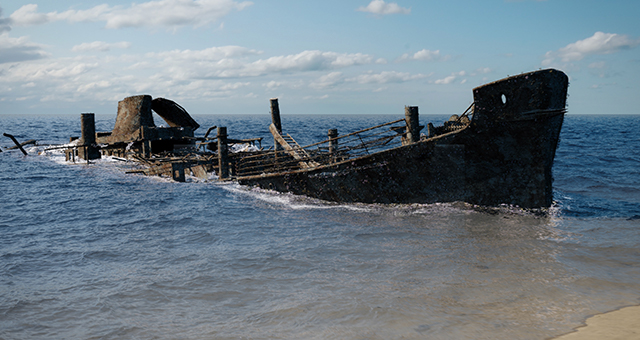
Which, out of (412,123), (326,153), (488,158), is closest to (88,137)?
(326,153)

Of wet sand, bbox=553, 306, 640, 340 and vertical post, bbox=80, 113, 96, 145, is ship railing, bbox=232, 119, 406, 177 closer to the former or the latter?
wet sand, bbox=553, 306, 640, 340

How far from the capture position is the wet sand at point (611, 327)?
5.51 m

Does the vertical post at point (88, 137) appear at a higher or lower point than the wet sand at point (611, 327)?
higher

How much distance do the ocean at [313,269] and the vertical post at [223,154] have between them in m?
3.05

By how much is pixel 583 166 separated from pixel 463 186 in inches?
568

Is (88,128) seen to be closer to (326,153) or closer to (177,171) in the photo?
(177,171)

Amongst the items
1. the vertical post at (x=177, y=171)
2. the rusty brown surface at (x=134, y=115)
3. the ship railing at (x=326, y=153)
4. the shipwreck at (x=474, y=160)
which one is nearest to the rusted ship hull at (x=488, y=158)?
the shipwreck at (x=474, y=160)

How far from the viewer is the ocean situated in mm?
6078

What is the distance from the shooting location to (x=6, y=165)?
26.9 metres

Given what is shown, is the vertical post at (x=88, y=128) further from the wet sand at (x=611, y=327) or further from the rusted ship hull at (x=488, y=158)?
the wet sand at (x=611, y=327)

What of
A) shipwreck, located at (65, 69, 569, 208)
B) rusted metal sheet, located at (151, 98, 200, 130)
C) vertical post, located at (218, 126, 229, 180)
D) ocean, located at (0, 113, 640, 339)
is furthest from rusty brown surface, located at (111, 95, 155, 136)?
shipwreck, located at (65, 69, 569, 208)

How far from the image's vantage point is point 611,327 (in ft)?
18.8

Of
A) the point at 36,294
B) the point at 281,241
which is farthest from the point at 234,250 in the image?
the point at 36,294

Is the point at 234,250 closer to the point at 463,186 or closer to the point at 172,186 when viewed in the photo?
the point at 463,186
